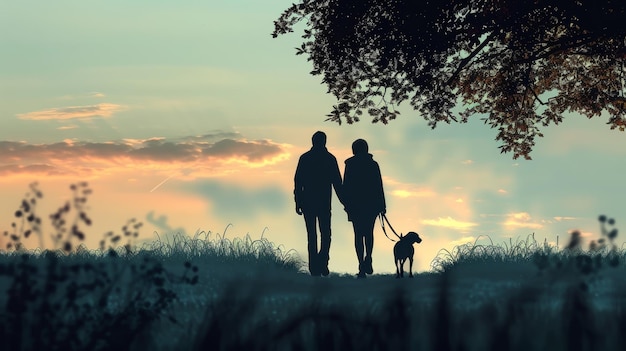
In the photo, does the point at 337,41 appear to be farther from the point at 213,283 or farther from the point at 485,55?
the point at 213,283

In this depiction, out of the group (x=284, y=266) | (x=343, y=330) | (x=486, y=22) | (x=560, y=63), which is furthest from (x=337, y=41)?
(x=343, y=330)

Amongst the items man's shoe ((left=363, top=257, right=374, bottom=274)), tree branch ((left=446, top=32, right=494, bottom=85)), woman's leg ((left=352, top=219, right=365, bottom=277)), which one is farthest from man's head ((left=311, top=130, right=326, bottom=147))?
tree branch ((left=446, top=32, right=494, bottom=85))

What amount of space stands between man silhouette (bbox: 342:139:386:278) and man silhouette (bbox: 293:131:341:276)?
28 cm

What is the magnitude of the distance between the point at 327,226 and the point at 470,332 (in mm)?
10322

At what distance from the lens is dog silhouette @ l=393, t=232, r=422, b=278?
1834 centimetres

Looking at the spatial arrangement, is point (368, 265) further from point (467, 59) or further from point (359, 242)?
point (467, 59)

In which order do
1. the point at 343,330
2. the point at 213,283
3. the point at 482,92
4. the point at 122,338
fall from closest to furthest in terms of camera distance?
the point at 343,330 → the point at 122,338 → the point at 213,283 → the point at 482,92

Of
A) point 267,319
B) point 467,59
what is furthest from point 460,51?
point 267,319

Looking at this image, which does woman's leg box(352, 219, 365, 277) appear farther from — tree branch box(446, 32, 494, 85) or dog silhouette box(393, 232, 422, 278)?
tree branch box(446, 32, 494, 85)

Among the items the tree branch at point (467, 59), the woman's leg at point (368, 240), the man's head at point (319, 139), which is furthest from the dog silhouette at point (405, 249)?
the tree branch at point (467, 59)

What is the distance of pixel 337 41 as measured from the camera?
793 inches

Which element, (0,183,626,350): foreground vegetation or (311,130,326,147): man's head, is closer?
(0,183,626,350): foreground vegetation

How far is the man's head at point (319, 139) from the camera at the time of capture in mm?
19531

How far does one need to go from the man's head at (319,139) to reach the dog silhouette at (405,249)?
9.04ft
